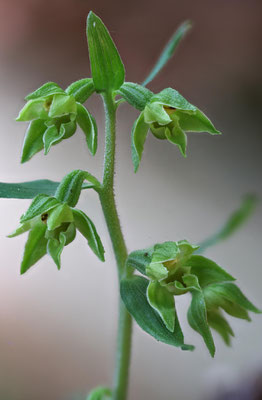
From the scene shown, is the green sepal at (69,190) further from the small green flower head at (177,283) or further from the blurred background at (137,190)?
the blurred background at (137,190)

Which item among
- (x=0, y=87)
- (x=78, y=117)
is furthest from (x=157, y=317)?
(x=0, y=87)

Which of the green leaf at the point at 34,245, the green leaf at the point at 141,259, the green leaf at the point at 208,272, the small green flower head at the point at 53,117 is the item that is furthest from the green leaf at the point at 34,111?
the green leaf at the point at 208,272

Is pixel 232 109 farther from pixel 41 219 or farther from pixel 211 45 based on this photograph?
pixel 41 219

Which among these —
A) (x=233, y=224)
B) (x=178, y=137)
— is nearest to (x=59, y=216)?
(x=178, y=137)

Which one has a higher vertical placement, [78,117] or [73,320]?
[78,117]

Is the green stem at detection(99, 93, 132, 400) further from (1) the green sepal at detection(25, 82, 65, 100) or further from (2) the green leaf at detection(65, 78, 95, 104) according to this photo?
(1) the green sepal at detection(25, 82, 65, 100)

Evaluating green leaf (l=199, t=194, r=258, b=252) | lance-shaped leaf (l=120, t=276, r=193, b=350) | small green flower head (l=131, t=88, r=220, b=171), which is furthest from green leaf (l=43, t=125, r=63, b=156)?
green leaf (l=199, t=194, r=258, b=252)
